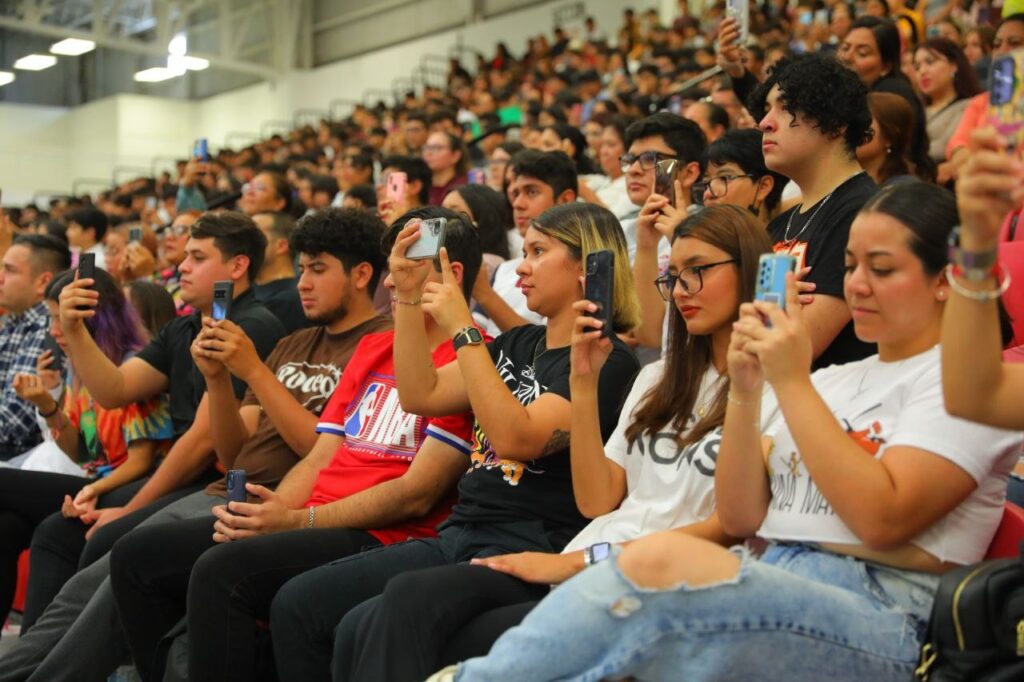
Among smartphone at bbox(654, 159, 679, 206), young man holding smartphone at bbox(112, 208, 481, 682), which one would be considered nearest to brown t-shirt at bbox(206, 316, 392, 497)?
young man holding smartphone at bbox(112, 208, 481, 682)

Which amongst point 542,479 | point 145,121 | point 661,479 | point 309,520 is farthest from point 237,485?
point 145,121

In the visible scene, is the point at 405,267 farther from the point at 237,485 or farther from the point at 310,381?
the point at 310,381

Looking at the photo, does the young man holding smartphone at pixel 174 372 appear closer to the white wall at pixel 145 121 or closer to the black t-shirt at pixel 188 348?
the black t-shirt at pixel 188 348

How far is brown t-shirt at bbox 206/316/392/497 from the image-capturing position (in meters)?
3.66

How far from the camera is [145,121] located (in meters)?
20.7

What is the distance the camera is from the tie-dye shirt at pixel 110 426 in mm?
4293

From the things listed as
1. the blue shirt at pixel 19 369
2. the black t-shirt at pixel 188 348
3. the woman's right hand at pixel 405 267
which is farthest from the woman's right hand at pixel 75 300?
the woman's right hand at pixel 405 267

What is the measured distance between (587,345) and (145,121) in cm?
1961

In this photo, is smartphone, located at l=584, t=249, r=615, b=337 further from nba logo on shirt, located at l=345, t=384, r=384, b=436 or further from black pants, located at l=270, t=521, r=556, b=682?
nba logo on shirt, located at l=345, t=384, r=384, b=436

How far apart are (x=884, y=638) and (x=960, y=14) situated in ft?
23.9

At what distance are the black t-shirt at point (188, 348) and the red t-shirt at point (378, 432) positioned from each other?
0.71 meters

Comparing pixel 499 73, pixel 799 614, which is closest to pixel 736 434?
pixel 799 614

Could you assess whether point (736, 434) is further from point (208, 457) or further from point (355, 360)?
point (208, 457)

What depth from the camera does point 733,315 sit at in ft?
8.09
